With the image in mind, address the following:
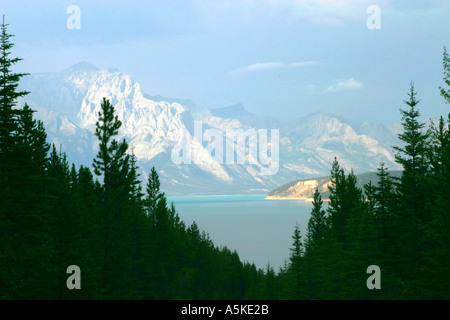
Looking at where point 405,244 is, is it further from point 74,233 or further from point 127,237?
point 74,233

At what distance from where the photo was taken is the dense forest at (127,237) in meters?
31.4

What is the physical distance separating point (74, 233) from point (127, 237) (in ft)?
32.2

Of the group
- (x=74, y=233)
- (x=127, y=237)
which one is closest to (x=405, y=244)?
(x=127, y=237)

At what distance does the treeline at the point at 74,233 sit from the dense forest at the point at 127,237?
9cm

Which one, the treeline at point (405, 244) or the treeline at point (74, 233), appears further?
the treeline at point (405, 244)

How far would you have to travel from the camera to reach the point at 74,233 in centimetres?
3509

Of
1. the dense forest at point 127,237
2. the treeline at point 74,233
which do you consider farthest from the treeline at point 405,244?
the treeline at point 74,233

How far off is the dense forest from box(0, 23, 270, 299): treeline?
0.28ft

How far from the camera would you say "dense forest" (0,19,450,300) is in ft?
103

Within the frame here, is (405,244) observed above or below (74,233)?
below

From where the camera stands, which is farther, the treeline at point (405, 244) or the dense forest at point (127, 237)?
the treeline at point (405, 244)

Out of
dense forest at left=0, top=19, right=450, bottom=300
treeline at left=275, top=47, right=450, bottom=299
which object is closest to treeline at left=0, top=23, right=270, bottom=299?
dense forest at left=0, top=19, right=450, bottom=300

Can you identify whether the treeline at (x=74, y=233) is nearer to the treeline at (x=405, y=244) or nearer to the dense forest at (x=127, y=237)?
the dense forest at (x=127, y=237)
